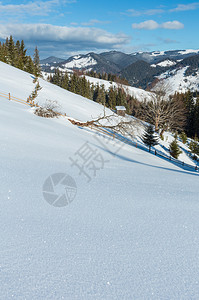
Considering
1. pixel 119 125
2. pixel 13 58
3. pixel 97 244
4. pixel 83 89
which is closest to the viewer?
pixel 97 244

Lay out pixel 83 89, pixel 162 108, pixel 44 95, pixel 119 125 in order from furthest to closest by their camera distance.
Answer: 1. pixel 83 89
2. pixel 162 108
3. pixel 44 95
4. pixel 119 125

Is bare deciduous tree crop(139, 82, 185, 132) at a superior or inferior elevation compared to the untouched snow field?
superior

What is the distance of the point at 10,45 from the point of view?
5538 cm

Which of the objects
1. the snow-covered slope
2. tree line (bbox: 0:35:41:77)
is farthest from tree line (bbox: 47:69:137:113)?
the snow-covered slope

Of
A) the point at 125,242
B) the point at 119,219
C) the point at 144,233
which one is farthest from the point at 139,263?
the point at 119,219

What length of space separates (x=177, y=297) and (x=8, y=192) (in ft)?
10.1

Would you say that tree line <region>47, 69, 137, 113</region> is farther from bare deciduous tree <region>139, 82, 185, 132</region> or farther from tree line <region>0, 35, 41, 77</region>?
bare deciduous tree <region>139, 82, 185, 132</region>

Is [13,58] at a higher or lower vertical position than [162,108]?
higher

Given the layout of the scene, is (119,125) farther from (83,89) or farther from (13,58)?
(83,89)

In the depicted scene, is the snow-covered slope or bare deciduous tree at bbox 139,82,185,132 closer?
the snow-covered slope

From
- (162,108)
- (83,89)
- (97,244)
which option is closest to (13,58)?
(83,89)

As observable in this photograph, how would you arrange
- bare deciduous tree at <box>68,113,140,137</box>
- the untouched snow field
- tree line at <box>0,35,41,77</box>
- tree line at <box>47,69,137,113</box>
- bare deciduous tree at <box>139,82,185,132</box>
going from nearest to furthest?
the untouched snow field, bare deciduous tree at <box>68,113,140,137</box>, bare deciduous tree at <box>139,82,185,132</box>, tree line at <box>0,35,41,77</box>, tree line at <box>47,69,137,113</box>

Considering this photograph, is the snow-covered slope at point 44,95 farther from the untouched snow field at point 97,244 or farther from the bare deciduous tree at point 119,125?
the untouched snow field at point 97,244

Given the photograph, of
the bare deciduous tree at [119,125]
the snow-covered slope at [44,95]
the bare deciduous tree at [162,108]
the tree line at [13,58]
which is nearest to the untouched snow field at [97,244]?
the bare deciduous tree at [119,125]
